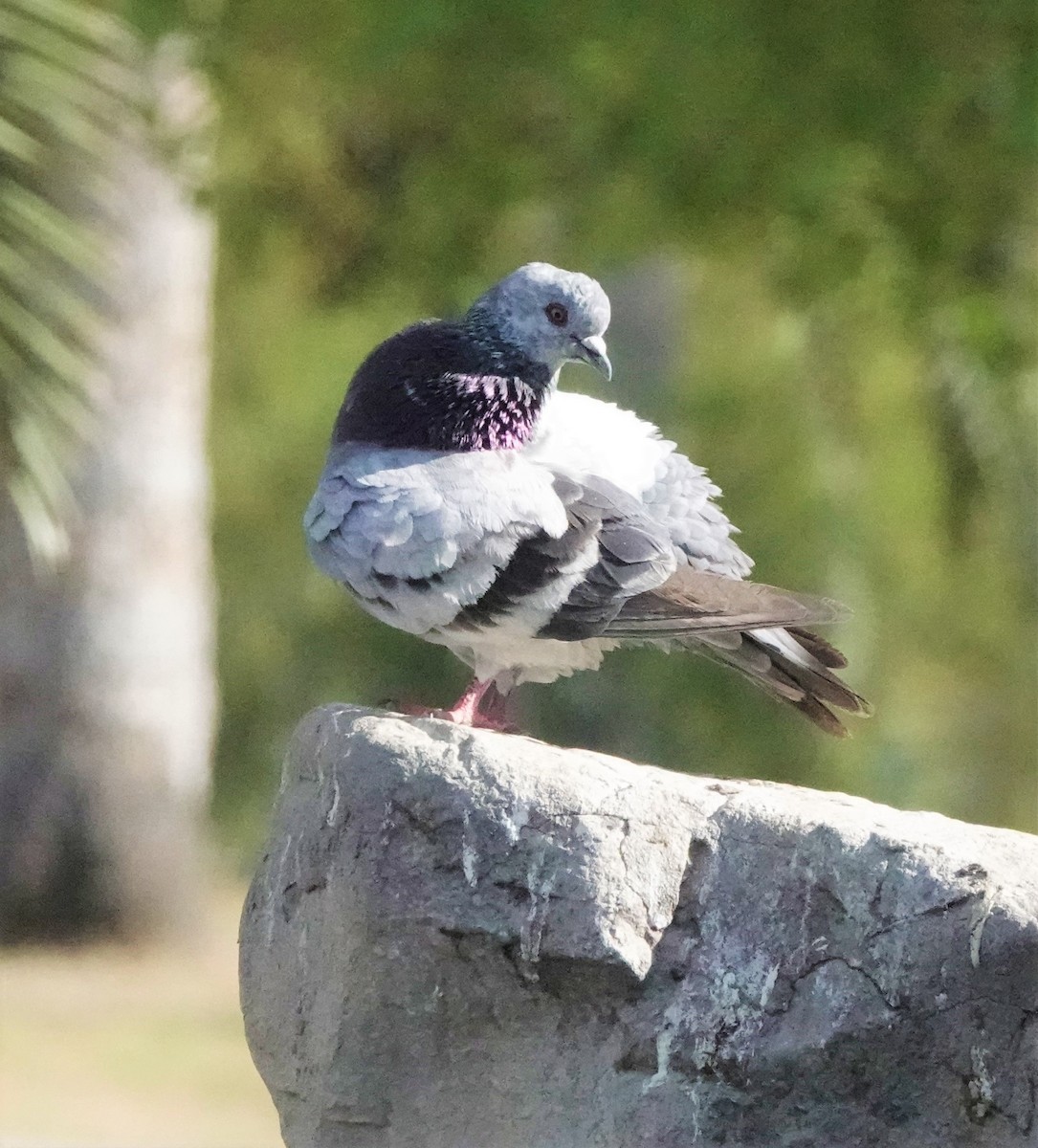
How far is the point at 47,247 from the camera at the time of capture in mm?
7570

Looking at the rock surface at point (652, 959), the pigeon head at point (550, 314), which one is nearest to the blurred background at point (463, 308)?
the pigeon head at point (550, 314)

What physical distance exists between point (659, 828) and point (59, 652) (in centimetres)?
589

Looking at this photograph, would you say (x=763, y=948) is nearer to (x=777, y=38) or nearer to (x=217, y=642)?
(x=777, y=38)

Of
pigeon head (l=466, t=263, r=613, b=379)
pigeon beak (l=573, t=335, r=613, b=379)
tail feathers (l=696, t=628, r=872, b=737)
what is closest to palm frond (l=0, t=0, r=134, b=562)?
pigeon head (l=466, t=263, r=613, b=379)

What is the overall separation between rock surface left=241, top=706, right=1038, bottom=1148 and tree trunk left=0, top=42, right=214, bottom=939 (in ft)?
18.0

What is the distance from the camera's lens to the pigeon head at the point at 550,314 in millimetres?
3771

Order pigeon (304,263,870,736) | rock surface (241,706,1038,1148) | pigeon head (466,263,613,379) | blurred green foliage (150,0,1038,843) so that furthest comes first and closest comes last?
1. blurred green foliage (150,0,1038,843)
2. pigeon head (466,263,613,379)
3. pigeon (304,263,870,736)
4. rock surface (241,706,1038,1148)

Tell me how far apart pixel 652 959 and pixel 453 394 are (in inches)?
53.0

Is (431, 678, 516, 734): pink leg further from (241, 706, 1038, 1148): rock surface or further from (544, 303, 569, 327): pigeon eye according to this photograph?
(544, 303, 569, 327): pigeon eye

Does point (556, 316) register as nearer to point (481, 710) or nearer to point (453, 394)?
point (453, 394)

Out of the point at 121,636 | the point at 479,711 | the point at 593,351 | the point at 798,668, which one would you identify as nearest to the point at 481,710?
the point at 479,711

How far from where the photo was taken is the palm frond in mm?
6680

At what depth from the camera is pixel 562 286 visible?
3768 mm

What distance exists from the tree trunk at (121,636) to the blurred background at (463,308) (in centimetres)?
2
